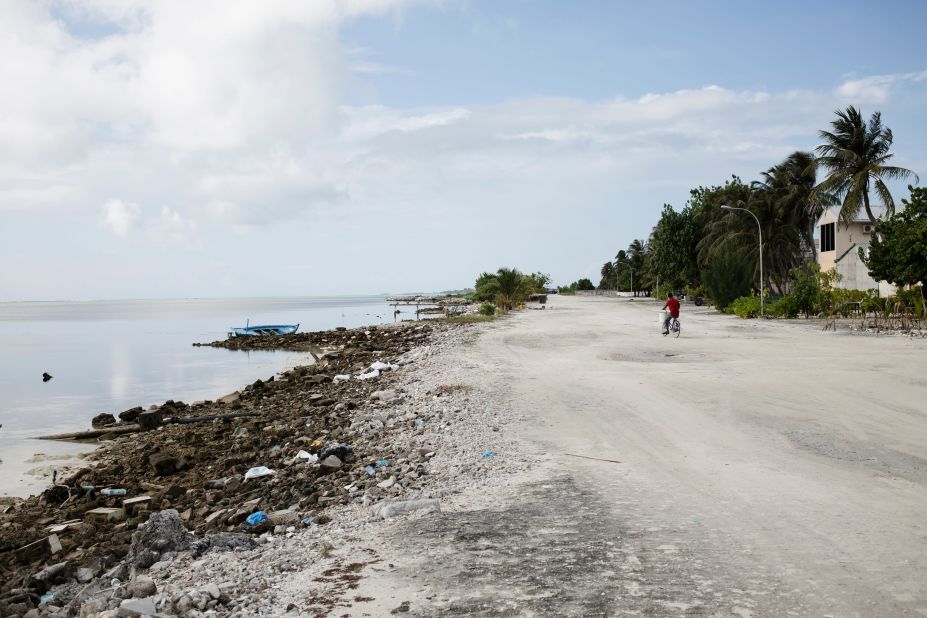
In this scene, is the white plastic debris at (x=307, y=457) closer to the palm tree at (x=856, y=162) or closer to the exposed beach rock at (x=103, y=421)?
the exposed beach rock at (x=103, y=421)

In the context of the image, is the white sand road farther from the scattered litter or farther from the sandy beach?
the scattered litter

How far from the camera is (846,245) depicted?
54.2 metres

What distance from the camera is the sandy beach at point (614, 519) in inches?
168

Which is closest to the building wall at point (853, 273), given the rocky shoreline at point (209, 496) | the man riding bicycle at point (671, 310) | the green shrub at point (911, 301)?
the green shrub at point (911, 301)

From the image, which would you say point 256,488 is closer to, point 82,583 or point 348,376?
point 82,583

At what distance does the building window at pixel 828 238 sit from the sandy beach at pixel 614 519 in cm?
4805

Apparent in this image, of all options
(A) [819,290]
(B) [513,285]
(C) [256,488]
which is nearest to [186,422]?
(C) [256,488]

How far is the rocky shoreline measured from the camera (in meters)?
5.18

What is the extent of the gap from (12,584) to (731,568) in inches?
226

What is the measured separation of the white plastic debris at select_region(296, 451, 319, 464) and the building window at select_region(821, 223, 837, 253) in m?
55.4

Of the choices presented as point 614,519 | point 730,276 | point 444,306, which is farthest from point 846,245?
point 614,519

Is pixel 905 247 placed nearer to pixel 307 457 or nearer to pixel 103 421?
pixel 307 457

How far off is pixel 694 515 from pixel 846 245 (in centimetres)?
5638

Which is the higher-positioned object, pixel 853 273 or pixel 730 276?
pixel 853 273
